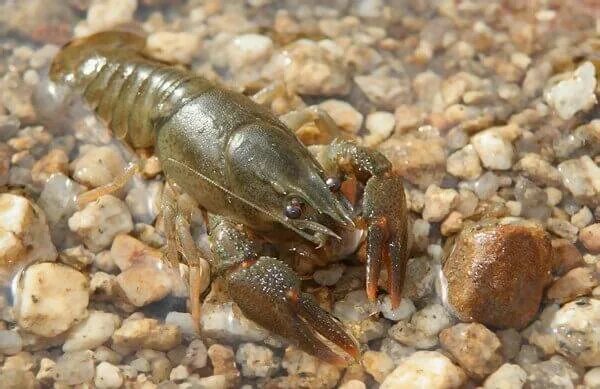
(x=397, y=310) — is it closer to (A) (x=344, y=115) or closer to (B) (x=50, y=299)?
(A) (x=344, y=115)

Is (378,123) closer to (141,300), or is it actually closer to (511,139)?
(511,139)

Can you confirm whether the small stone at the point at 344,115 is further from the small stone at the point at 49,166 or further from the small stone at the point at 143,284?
the small stone at the point at 49,166

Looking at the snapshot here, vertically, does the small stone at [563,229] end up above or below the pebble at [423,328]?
above

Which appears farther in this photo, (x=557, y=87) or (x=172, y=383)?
(x=557, y=87)

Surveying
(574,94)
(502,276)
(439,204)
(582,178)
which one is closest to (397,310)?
(502,276)

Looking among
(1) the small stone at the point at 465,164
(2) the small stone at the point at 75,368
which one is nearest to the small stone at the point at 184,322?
(2) the small stone at the point at 75,368

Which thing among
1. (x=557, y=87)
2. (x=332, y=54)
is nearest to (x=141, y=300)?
(x=332, y=54)
